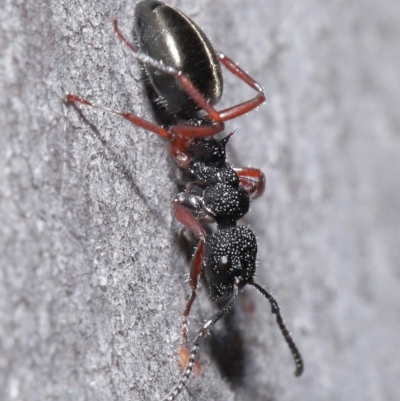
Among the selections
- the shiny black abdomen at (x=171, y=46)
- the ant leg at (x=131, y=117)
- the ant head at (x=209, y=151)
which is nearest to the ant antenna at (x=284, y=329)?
the ant head at (x=209, y=151)

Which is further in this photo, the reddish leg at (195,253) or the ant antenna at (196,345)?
the reddish leg at (195,253)

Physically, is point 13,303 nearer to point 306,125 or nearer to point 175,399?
point 175,399

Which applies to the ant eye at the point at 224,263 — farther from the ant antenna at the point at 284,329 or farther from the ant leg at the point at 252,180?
the ant leg at the point at 252,180

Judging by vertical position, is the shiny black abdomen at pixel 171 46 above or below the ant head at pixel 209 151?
above

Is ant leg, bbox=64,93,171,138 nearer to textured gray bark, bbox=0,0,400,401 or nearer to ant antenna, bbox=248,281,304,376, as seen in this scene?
textured gray bark, bbox=0,0,400,401

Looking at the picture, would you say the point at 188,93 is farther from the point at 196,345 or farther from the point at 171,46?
the point at 196,345

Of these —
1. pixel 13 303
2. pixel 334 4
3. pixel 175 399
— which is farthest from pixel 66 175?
pixel 334 4

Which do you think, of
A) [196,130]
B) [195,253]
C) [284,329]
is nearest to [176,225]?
[195,253]
